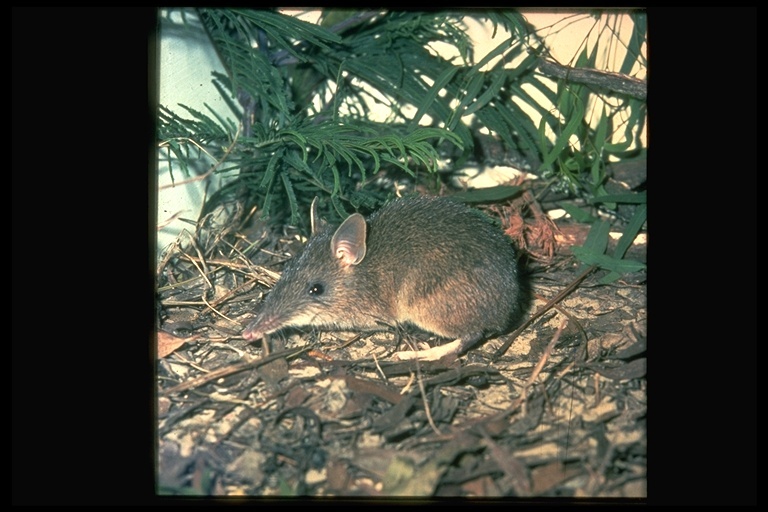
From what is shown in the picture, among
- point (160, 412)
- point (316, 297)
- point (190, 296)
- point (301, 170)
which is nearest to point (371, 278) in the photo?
point (316, 297)

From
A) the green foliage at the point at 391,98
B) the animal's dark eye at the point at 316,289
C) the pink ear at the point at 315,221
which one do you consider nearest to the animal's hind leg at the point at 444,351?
the animal's dark eye at the point at 316,289

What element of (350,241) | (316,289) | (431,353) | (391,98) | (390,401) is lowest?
(390,401)

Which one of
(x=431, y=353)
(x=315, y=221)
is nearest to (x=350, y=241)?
(x=315, y=221)

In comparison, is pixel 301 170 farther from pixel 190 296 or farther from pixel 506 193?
pixel 506 193

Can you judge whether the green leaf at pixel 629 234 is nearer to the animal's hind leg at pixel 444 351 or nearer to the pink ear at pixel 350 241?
the animal's hind leg at pixel 444 351

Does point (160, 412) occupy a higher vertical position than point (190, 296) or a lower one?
lower

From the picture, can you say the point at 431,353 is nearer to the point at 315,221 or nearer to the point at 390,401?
the point at 390,401

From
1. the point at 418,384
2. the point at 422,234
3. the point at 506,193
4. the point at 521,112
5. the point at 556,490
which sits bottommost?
the point at 556,490

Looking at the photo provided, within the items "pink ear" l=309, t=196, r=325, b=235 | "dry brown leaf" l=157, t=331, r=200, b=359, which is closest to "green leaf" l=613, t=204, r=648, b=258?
"pink ear" l=309, t=196, r=325, b=235
